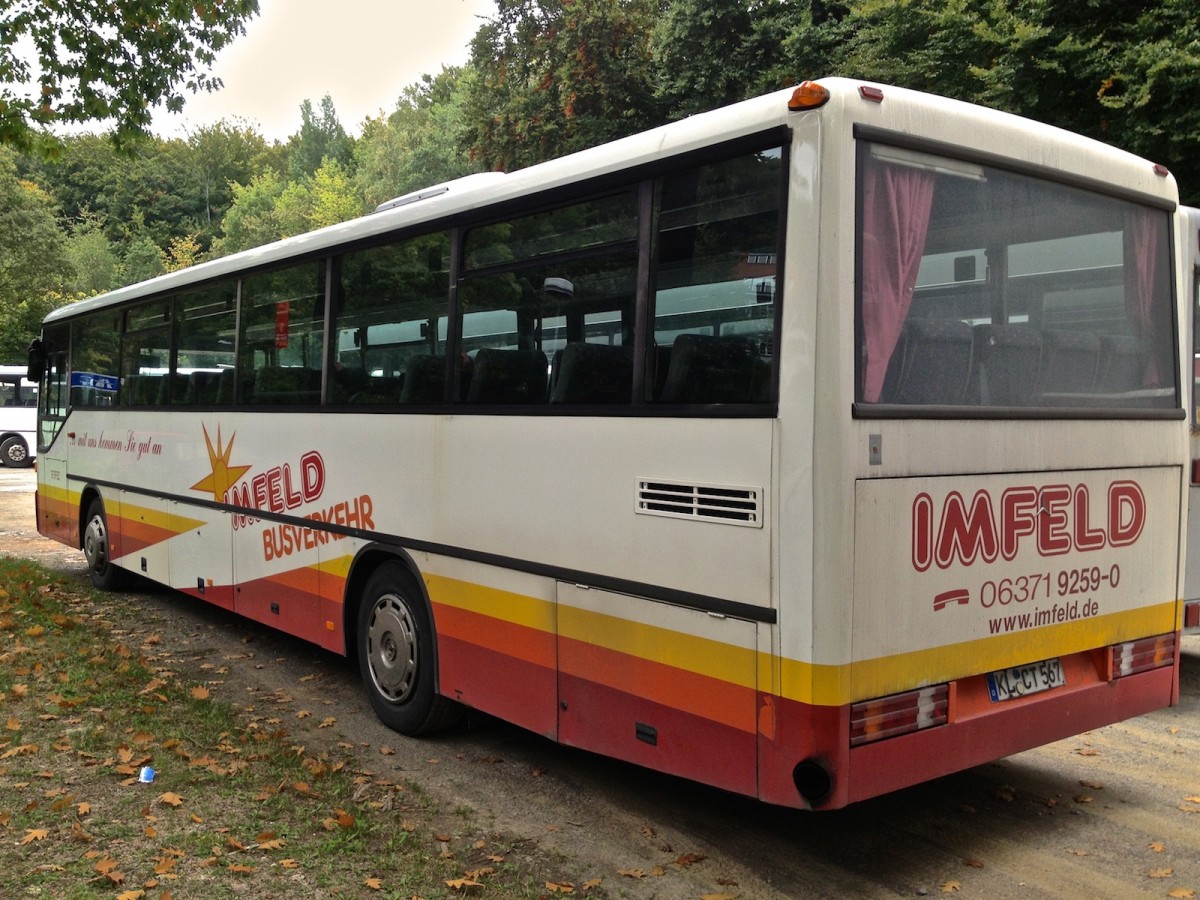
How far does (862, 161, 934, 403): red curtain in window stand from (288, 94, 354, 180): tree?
98.1m

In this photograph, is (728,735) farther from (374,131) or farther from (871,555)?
(374,131)

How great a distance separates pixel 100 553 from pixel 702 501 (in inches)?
350

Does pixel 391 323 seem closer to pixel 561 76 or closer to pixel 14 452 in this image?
pixel 561 76

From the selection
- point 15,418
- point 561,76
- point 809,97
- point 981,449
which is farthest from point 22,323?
→ point 981,449

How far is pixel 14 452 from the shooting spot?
3306 centimetres

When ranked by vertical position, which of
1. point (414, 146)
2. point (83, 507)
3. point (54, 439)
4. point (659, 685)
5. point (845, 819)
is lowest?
point (845, 819)

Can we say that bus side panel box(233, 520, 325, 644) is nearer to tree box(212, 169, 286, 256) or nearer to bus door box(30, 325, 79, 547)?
bus door box(30, 325, 79, 547)

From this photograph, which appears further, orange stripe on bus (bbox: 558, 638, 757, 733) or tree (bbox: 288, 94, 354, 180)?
tree (bbox: 288, 94, 354, 180)

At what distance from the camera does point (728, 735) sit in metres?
4.22

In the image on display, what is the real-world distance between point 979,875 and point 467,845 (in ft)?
6.87

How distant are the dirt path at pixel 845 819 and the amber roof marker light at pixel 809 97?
2943 millimetres

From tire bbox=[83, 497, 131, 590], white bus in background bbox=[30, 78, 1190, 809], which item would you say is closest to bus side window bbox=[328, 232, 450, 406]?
white bus in background bbox=[30, 78, 1190, 809]

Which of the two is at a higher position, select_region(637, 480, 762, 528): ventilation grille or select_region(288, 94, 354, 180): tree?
select_region(288, 94, 354, 180): tree

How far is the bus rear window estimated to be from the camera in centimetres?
409
